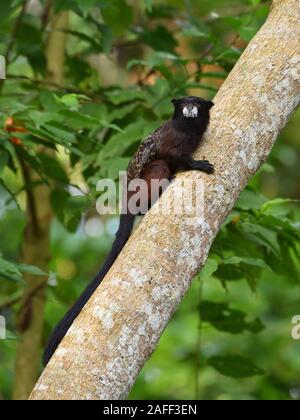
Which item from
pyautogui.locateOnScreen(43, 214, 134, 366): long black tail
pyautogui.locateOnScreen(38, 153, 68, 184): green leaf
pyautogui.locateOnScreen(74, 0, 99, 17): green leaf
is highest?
pyautogui.locateOnScreen(74, 0, 99, 17): green leaf

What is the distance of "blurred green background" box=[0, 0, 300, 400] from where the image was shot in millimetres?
3754

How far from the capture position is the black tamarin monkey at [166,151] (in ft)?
11.4

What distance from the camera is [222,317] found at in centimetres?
417

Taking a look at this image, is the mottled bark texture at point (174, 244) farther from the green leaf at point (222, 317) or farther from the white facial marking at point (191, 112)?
the green leaf at point (222, 317)

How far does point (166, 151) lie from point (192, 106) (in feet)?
0.74

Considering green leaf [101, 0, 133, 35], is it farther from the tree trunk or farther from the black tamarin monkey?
the black tamarin monkey

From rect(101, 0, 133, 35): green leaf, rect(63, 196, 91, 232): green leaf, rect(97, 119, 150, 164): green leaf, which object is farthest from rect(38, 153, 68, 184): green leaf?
rect(101, 0, 133, 35): green leaf

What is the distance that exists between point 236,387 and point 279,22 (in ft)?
7.67

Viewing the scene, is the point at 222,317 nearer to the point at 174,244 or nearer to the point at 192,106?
the point at 192,106

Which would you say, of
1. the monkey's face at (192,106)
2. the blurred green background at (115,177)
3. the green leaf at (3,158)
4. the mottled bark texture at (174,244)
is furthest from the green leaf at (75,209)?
the mottled bark texture at (174,244)

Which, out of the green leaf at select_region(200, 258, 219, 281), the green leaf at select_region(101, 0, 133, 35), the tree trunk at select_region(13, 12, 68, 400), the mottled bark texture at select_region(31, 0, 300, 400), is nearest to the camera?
the mottled bark texture at select_region(31, 0, 300, 400)

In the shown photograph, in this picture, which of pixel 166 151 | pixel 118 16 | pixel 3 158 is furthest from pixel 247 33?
pixel 3 158

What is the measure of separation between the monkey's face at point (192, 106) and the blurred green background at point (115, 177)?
24 cm

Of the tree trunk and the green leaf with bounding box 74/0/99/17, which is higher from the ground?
the green leaf with bounding box 74/0/99/17
